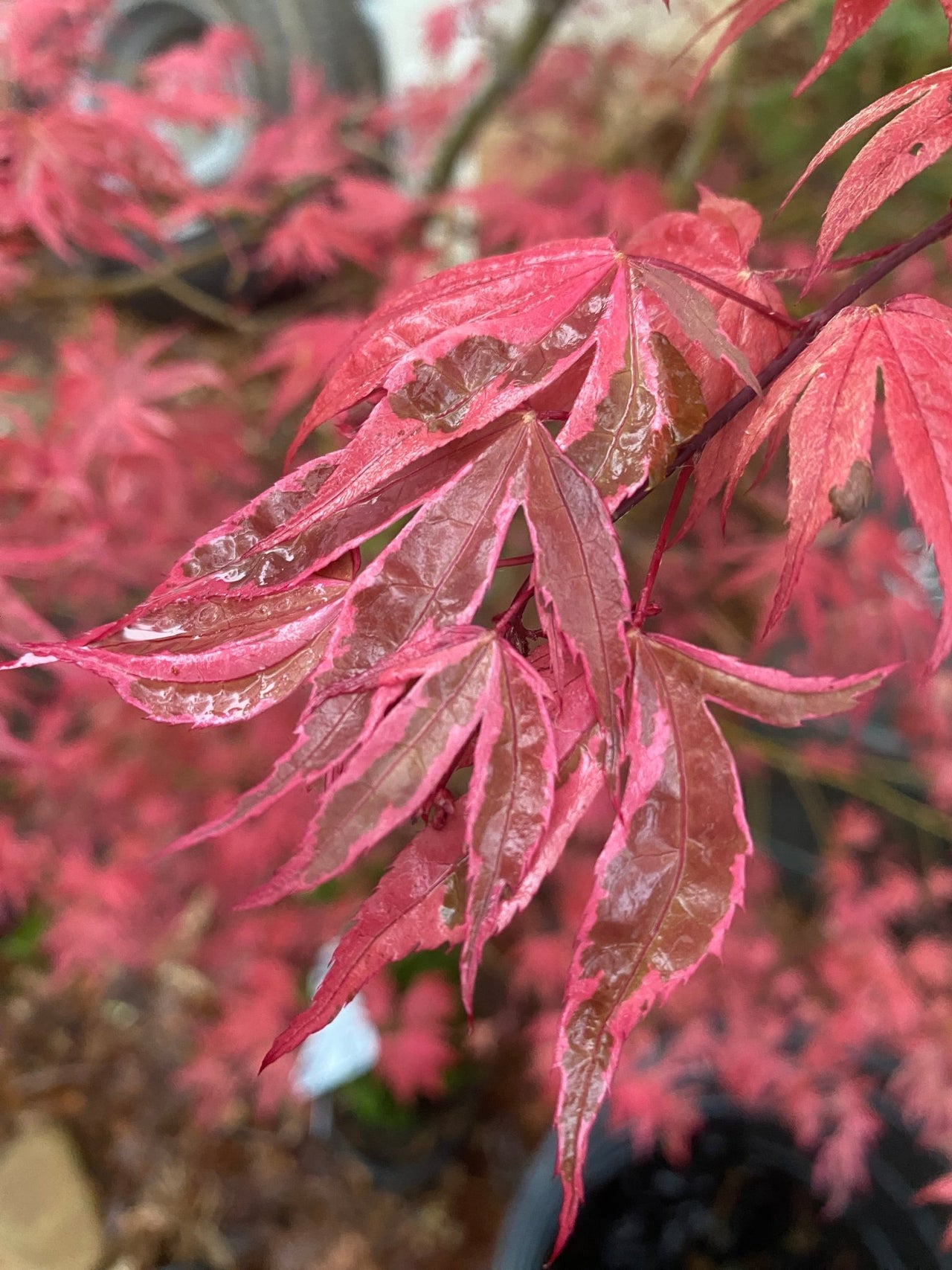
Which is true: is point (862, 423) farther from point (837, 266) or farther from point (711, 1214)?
point (711, 1214)

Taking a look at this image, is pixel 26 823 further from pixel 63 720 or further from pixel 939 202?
pixel 939 202

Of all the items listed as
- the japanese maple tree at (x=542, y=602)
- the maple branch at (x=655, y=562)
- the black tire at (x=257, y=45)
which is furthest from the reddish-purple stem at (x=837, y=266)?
the black tire at (x=257, y=45)

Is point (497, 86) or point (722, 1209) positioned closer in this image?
point (722, 1209)

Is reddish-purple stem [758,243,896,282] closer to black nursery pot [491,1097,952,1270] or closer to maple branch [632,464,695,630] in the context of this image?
Answer: maple branch [632,464,695,630]

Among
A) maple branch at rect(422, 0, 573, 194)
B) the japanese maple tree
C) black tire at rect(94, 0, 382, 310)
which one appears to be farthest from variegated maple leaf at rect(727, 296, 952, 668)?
black tire at rect(94, 0, 382, 310)

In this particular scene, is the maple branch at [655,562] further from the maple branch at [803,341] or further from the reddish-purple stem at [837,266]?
the reddish-purple stem at [837,266]

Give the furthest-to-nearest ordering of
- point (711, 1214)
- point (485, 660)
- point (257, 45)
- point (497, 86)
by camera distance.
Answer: point (257, 45)
point (497, 86)
point (711, 1214)
point (485, 660)

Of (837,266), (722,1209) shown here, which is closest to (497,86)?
(837,266)
